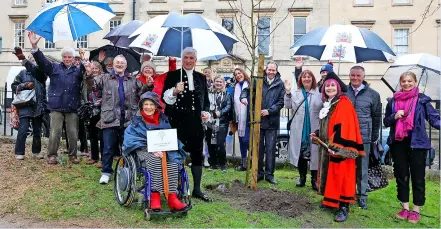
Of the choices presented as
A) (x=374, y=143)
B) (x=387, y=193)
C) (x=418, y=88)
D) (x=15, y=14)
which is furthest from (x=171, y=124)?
(x=15, y=14)

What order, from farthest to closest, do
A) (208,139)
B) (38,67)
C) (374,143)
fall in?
(208,139) < (38,67) < (374,143)

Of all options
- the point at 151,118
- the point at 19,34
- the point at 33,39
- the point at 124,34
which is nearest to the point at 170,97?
the point at 151,118

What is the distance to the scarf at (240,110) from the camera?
830 centimetres

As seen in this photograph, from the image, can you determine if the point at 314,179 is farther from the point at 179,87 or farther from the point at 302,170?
the point at 179,87

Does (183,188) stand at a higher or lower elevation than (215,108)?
lower

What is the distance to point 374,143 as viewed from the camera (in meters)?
6.25

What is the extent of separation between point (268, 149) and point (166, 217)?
257 cm

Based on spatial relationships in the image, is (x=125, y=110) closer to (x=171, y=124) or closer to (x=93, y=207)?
(x=171, y=124)

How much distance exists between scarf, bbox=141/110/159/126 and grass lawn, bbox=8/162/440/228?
111 cm

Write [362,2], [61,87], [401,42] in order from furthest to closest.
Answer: [362,2] < [401,42] < [61,87]

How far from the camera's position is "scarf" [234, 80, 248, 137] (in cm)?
830

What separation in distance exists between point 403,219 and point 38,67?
6163mm

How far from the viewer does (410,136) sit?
18.6ft

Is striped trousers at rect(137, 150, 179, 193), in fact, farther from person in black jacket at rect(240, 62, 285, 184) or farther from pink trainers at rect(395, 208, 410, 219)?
pink trainers at rect(395, 208, 410, 219)
